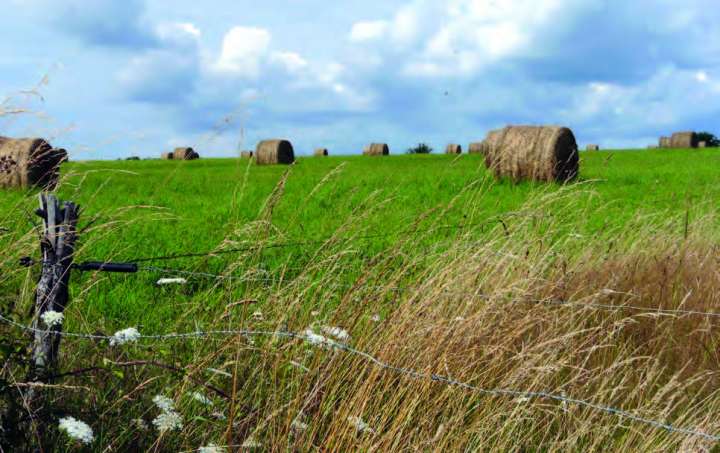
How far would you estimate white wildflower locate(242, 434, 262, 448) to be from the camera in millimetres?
2905

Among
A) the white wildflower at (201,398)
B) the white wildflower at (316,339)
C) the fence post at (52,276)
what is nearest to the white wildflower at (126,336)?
the fence post at (52,276)

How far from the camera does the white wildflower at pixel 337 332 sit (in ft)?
10.8

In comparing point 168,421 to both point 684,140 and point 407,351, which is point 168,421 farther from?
point 684,140

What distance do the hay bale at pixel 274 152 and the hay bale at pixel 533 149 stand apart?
11234 millimetres

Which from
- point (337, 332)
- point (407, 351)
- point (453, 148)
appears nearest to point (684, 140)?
point (453, 148)

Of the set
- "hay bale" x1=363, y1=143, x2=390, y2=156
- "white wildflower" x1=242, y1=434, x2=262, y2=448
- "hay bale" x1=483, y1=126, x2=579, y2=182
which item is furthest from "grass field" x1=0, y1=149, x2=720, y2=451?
"hay bale" x1=363, y1=143, x2=390, y2=156

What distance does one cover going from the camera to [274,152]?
2625 cm

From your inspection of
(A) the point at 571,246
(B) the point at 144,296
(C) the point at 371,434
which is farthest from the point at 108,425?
(A) the point at 571,246

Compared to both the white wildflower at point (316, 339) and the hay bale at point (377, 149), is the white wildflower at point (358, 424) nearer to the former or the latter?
the white wildflower at point (316, 339)

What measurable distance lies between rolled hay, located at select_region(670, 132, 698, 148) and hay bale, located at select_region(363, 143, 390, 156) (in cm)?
1338

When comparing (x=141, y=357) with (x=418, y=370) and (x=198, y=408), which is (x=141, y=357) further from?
(x=418, y=370)

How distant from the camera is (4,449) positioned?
2.85 m

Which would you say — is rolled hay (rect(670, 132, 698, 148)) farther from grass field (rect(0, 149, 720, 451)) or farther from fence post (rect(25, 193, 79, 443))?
fence post (rect(25, 193, 79, 443))

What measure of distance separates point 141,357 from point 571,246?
13.4 ft
